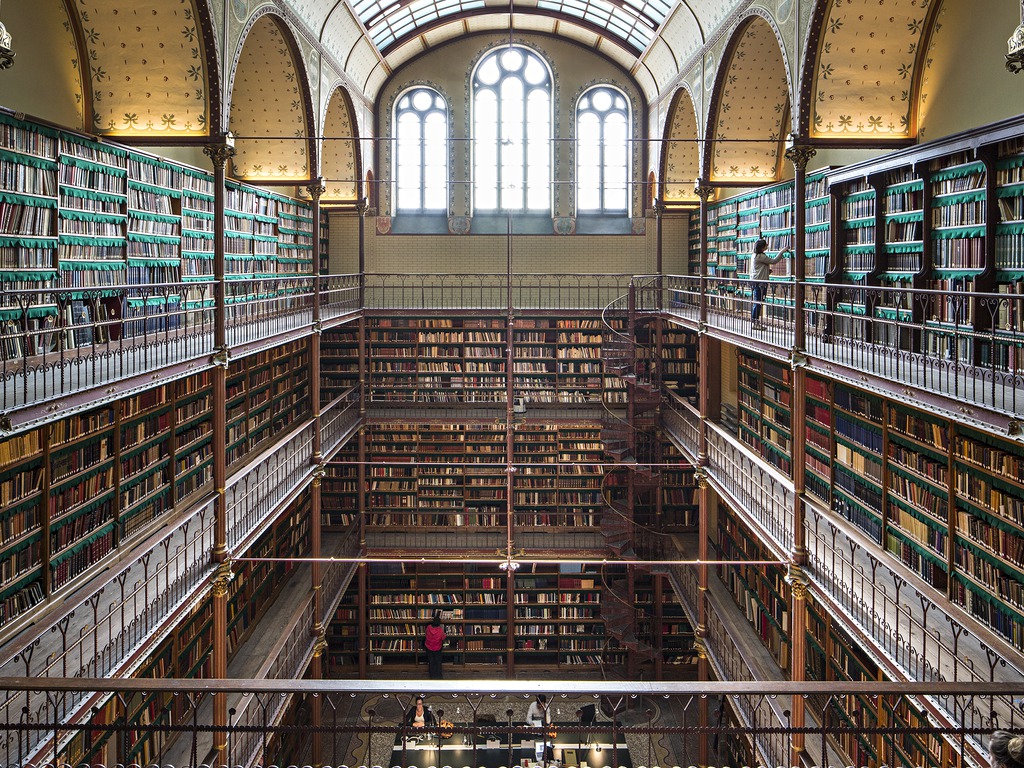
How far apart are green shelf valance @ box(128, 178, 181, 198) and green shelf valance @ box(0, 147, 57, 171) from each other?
1.48 metres

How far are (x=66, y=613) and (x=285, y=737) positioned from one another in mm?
6066

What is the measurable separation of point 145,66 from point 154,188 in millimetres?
1685

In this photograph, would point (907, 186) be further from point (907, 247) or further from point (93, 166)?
point (93, 166)

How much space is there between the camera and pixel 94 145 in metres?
7.96

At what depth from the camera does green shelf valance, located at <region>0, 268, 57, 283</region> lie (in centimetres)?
663

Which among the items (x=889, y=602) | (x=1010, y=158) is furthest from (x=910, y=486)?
(x=1010, y=158)

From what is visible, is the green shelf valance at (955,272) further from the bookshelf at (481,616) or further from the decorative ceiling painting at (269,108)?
the bookshelf at (481,616)

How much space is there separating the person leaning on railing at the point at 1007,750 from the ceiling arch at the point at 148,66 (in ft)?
24.6

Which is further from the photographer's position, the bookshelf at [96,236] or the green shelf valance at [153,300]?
the green shelf valance at [153,300]

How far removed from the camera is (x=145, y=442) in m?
8.39

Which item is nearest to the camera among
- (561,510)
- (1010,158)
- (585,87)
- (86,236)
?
(1010,158)

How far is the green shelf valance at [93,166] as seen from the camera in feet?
24.5

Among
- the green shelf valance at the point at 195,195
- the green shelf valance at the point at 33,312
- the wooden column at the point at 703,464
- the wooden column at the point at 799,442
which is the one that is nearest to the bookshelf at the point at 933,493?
the wooden column at the point at 799,442

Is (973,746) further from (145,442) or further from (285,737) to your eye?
(285,737)
